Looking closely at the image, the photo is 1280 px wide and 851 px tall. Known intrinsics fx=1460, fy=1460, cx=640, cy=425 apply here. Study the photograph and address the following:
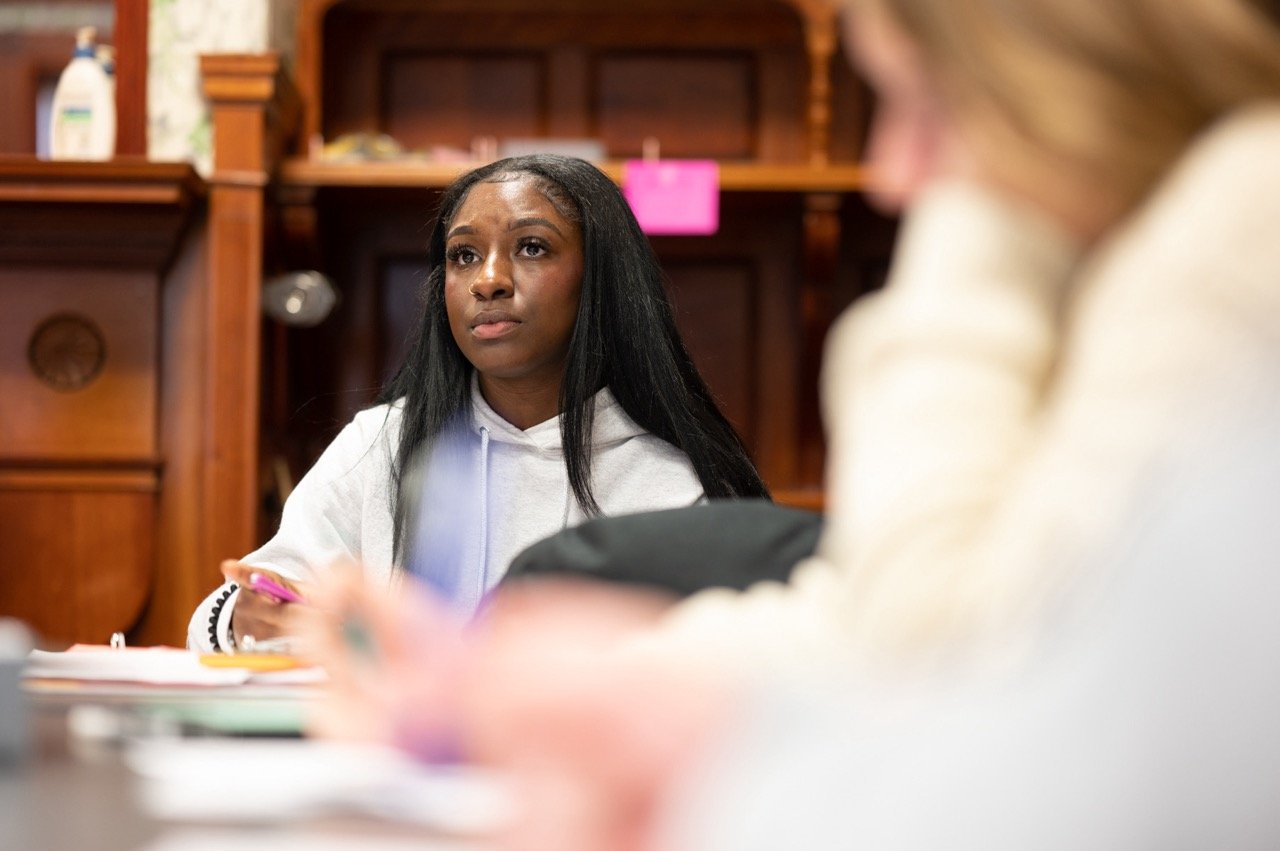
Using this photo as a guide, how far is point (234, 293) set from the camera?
7.82 ft

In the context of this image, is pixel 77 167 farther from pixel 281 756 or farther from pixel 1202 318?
pixel 1202 318

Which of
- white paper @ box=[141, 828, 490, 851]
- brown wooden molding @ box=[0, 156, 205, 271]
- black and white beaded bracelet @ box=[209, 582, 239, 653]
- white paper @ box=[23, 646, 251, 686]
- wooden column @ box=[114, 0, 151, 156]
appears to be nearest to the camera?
white paper @ box=[141, 828, 490, 851]

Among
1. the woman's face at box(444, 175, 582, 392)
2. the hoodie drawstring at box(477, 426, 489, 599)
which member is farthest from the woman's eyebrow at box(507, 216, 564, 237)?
the hoodie drawstring at box(477, 426, 489, 599)

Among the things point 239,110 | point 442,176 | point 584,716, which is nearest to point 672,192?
point 442,176

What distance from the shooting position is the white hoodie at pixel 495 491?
5.49 feet

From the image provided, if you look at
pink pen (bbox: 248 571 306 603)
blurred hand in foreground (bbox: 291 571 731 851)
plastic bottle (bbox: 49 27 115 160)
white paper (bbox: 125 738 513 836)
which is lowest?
pink pen (bbox: 248 571 306 603)

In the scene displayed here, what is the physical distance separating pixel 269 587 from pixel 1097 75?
36.1 inches

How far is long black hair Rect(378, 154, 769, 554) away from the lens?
171cm

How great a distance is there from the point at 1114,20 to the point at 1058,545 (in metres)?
0.14

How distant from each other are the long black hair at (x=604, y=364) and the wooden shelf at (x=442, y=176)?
25.6 inches

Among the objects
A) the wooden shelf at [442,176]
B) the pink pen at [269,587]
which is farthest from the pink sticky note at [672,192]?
the pink pen at [269,587]

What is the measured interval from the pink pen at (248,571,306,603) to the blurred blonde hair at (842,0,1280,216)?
2.81 feet

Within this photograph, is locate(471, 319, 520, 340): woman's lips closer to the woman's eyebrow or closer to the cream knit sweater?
the woman's eyebrow

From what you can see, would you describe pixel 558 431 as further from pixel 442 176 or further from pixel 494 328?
pixel 442 176
